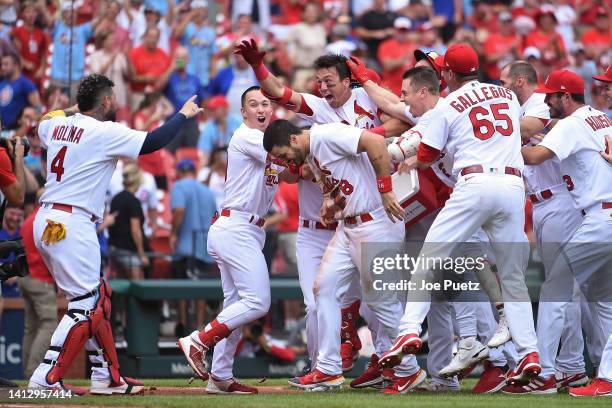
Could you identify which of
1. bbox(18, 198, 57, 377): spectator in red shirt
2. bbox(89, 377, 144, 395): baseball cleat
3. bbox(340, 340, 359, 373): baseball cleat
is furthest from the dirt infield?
bbox(18, 198, 57, 377): spectator in red shirt

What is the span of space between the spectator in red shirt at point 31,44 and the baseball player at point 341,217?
9.26m

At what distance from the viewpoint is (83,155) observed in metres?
9.68

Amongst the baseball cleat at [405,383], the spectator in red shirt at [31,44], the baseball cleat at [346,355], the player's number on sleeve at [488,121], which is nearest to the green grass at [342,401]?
the baseball cleat at [405,383]

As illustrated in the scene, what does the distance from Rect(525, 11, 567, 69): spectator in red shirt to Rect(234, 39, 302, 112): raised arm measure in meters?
10.7

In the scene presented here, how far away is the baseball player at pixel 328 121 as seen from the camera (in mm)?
10430

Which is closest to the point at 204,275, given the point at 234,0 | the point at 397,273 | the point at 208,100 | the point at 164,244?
the point at 164,244

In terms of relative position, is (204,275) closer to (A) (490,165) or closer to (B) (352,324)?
(B) (352,324)

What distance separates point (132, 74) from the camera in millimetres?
18250

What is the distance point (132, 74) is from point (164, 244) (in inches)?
129

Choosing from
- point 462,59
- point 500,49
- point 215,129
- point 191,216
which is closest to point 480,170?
point 462,59

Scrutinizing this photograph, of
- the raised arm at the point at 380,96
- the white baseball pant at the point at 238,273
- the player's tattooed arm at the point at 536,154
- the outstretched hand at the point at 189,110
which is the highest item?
the raised arm at the point at 380,96

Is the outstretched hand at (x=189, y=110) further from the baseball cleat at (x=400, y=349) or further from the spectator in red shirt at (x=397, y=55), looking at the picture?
the spectator in red shirt at (x=397, y=55)

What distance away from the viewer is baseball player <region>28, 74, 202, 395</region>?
31.2 feet

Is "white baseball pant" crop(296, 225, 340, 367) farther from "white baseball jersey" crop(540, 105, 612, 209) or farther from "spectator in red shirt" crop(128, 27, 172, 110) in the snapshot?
"spectator in red shirt" crop(128, 27, 172, 110)
